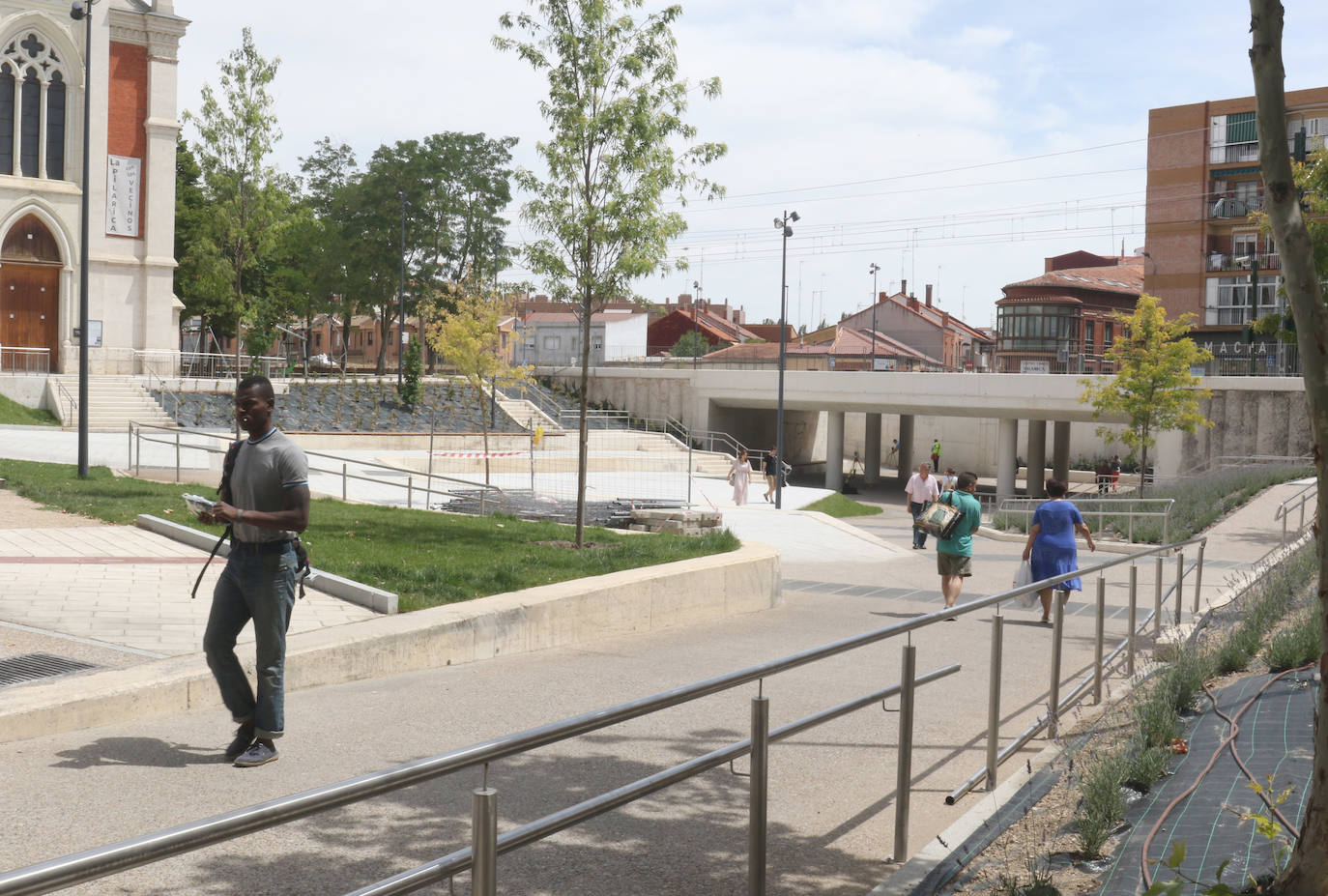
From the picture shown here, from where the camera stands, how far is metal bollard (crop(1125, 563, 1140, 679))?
845 centimetres

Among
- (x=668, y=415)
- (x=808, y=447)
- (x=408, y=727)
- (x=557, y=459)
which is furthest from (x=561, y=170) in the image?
(x=808, y=447)

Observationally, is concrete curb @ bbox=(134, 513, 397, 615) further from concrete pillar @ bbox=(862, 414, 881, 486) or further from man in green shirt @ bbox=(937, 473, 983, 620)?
concrete pillar @ bbox=(862, 414, 881, 486)

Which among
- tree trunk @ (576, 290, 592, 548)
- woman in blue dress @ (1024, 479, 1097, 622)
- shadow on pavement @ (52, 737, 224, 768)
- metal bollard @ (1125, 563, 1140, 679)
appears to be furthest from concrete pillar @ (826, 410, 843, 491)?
shadow on pavement @ (52, 737, 224, 768)

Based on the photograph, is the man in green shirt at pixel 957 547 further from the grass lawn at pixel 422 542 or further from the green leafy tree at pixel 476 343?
the green leafy tree at pixel 476 343

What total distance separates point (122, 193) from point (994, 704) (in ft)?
139

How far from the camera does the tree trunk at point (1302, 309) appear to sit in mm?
3949

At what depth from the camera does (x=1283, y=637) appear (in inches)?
309

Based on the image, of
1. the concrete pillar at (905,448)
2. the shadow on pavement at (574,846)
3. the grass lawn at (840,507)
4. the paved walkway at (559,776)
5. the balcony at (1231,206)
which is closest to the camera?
the shadow on pavement at (574,846)

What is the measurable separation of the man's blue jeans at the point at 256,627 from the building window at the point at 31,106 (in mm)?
40087

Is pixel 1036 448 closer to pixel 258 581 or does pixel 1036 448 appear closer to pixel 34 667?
pixel 34 667

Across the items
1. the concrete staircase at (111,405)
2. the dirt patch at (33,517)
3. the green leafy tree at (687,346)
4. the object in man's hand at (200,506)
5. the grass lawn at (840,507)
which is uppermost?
the green leafy tree at (687,346)

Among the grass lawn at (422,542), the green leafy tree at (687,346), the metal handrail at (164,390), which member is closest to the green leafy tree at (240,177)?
the metal handrail at (164,390)

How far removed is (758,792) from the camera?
13.9 ft

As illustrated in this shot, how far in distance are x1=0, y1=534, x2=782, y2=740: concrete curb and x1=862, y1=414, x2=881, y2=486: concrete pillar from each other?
43.6 m
